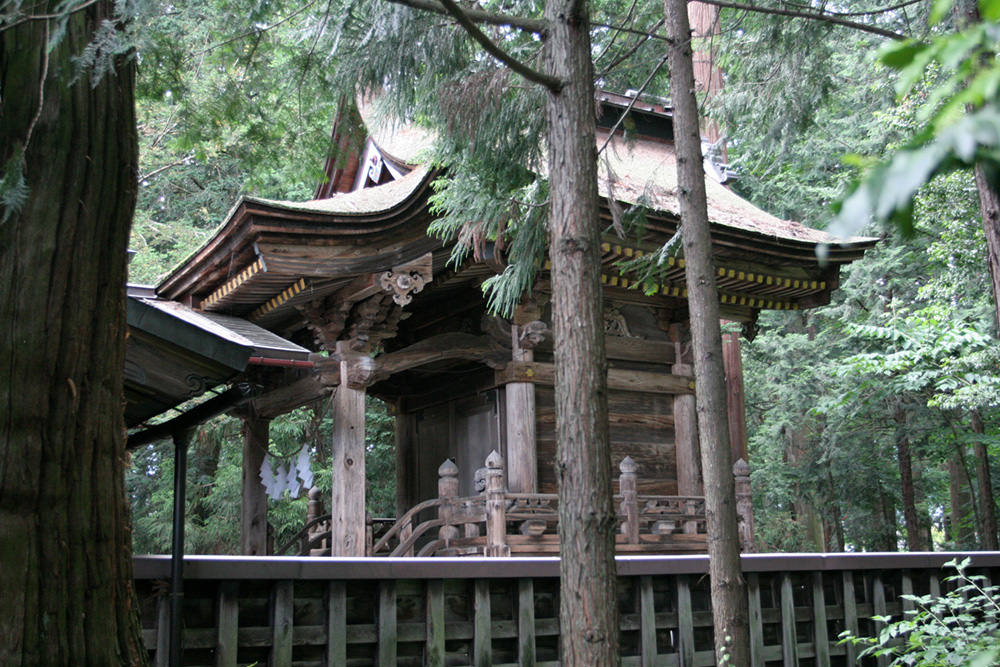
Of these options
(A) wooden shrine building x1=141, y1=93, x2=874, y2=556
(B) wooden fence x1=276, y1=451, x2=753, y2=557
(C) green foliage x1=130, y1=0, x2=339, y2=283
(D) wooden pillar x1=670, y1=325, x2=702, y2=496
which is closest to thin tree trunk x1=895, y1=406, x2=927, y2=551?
(A) wooden shrine building x1=141, y1=93, x2=874, y2=556

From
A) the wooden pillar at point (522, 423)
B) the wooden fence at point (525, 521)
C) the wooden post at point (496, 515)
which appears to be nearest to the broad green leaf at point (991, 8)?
the wooden fence at point (525, 521)

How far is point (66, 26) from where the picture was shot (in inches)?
128

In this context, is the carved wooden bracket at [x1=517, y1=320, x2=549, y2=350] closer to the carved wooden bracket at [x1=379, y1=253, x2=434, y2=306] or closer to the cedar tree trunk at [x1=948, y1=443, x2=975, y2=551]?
the carved wooden bracket at [x1=379, y1=253, x2=434, y2=306]

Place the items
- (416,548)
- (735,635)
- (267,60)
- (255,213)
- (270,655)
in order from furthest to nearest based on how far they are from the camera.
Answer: (416,548) → (255,213) → (267,60) → (735,635) → (270,655)

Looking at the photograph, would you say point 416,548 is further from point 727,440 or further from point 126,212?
point 126,212

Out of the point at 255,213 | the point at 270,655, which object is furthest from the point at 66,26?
the point at 255,213

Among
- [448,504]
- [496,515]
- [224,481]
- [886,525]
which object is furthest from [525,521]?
[886,525]

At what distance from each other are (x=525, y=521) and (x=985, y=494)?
33.3ft

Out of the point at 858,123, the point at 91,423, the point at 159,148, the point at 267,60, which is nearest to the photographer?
the point at 91,423

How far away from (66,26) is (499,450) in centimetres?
804

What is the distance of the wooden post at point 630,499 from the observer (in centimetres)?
944

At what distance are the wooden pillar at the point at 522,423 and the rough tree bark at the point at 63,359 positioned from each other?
6.84m

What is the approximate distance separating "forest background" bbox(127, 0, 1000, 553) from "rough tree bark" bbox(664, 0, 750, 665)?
0.56 meters

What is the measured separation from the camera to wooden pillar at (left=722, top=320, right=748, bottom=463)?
51.4ft
